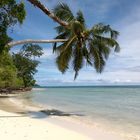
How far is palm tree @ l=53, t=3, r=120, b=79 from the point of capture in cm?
1659

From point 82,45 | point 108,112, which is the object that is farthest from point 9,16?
point 108,112

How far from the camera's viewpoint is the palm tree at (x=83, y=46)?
16.6m

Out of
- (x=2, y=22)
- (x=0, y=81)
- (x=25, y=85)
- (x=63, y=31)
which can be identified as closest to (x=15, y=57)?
(x=25, y=85)

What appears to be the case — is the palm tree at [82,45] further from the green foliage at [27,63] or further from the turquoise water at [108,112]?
the green foliage at [27,63]

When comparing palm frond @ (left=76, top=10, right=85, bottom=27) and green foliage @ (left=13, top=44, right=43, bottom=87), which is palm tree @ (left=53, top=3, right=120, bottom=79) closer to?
palm frond @ (left=76, top=10, right=85, bottom=27)

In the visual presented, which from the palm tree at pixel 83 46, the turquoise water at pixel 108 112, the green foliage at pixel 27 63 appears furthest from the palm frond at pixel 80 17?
the green foliage at pixel 27 63

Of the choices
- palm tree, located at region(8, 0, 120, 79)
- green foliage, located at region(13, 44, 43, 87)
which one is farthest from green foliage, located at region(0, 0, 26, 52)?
green foliage, located at region(13, 44, 43, 87)

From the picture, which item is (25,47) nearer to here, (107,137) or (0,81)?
(0,81)

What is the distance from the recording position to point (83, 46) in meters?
16.9

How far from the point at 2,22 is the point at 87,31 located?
19.1 feet

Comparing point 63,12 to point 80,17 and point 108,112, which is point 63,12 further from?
point 108,112

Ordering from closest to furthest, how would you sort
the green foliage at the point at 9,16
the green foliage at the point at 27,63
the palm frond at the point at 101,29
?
the green foliage at the point at 9,16, the palm frond at the point at 101,29, the green foliage at the point at 27,63

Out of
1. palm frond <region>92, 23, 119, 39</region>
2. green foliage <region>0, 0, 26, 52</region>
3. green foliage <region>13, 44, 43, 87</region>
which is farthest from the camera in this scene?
green foliage <region>13, 44, 43, 87</region>

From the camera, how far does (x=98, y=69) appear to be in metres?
17.7
